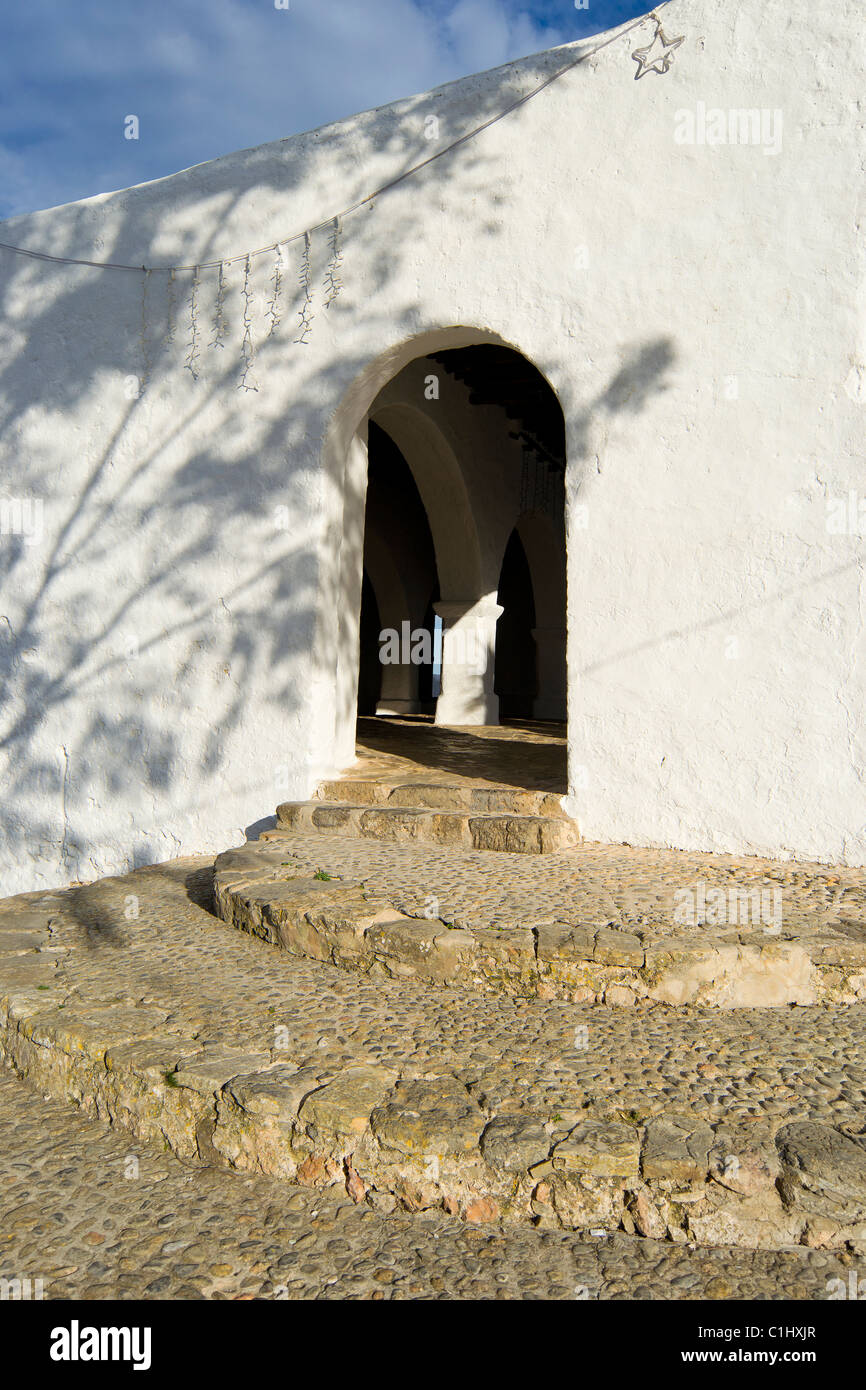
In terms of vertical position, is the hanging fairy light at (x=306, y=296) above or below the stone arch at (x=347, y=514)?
above

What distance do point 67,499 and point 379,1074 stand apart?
172 inches

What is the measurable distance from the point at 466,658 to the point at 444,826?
392 cm

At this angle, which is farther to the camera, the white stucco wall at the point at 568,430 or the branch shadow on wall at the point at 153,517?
the branch shadow on wall at the point at 153,517

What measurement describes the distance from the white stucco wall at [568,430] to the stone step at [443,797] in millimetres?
199

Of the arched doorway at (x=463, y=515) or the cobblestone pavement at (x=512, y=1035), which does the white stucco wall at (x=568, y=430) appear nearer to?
the arched doorway at (x=463, y=515)

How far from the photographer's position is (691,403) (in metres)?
4.01

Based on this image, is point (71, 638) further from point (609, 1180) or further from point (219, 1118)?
point (609, 1180)

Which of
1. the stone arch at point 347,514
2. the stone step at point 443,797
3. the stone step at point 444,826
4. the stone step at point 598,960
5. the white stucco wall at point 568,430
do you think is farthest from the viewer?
the stone arch at point 347,514

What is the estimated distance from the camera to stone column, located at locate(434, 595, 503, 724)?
25.8 ft

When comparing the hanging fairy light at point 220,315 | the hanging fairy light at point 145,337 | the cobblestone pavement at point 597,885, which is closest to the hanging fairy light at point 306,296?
the hanging fairy light at point 220,315

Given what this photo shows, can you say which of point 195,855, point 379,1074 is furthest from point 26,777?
point 379,1074

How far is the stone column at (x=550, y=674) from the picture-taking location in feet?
32.8

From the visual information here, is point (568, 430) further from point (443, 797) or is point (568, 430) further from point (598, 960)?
point (598, 960)

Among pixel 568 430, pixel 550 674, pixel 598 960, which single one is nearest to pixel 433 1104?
pixel 598 960
